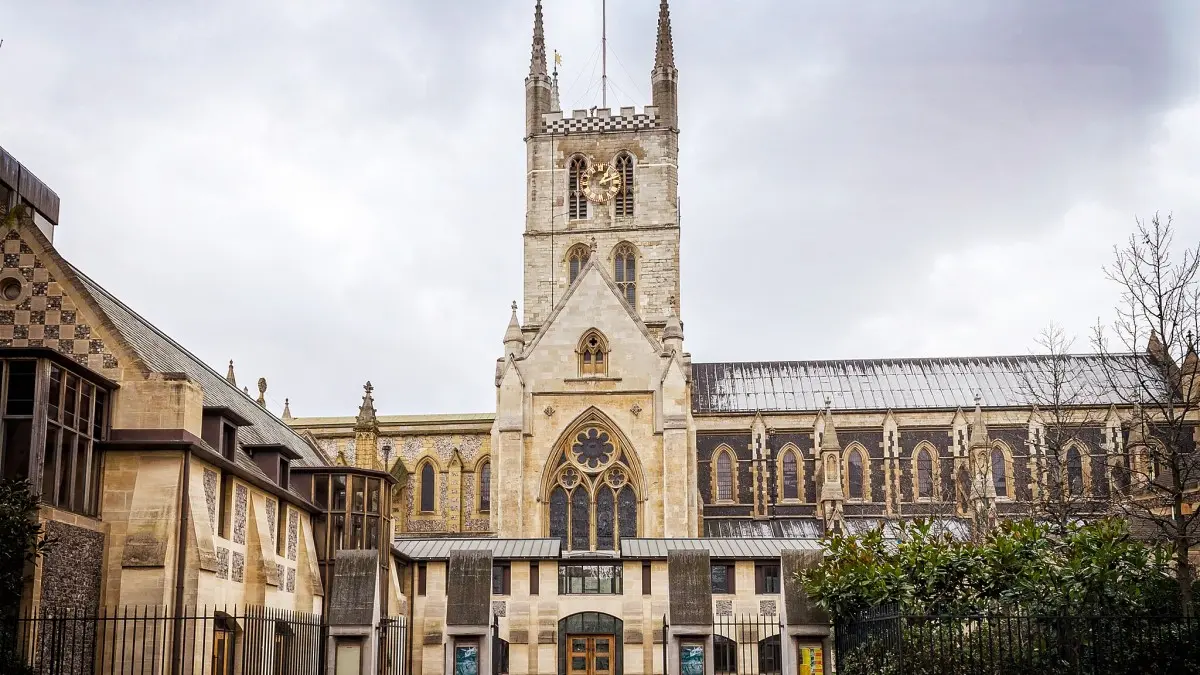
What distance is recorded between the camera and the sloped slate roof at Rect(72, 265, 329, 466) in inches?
1117

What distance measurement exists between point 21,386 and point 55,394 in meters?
0.72

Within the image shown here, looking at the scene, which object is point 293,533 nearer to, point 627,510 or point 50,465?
point 50,465

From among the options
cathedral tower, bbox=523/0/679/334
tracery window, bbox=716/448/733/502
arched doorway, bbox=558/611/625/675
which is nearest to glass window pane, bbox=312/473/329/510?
arched doorway, bbox=558/611/625/675

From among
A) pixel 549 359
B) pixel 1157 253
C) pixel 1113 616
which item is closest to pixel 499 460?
pixel 549 359

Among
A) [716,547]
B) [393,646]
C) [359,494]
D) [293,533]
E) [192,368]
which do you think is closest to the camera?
[393,646]

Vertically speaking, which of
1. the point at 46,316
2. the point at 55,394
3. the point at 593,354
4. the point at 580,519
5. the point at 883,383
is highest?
the point at 883,383

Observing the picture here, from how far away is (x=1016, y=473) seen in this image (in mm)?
57812

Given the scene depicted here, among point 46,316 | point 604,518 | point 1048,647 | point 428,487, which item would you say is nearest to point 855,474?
point 604,518

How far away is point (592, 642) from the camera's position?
4009cm

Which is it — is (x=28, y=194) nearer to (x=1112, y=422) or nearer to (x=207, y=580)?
(x=207, y=580)

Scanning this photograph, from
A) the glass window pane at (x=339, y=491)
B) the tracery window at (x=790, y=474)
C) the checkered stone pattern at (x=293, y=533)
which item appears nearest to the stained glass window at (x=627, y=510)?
the tracery window at (x=790, y=474)

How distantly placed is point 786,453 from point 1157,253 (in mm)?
35079

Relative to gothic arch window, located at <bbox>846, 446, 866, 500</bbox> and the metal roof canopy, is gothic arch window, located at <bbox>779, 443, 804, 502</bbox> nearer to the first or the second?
gothic arch window, located at <bbox>846, 446, 866, 500</bbox>

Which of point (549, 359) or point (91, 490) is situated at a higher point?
point (549, 359)
